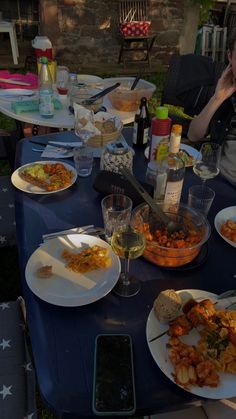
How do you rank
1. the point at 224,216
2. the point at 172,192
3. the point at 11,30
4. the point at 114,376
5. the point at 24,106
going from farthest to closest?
the point at 11,30 < the point at 24,106 < the point at 224,216 < the point at 172,192 < the point at 114,376

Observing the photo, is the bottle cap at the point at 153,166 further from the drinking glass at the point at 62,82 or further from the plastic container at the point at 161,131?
the drinking glass at the point at 62,82

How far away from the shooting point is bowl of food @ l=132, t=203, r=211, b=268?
4.58 ft

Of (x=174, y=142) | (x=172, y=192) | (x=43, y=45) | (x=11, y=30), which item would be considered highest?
(x=43, y=45)

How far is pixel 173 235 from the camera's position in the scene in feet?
4.86

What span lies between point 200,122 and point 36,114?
1.26 metres

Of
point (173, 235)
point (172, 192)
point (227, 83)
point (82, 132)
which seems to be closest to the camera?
point (173, 235)

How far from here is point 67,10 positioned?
693cm

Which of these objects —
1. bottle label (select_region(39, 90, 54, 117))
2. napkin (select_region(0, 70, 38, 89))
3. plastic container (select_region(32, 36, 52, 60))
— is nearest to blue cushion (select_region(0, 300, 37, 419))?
bottle label (select_region(39, 90, 54, 117))

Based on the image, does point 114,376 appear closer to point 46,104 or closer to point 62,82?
point 46,104

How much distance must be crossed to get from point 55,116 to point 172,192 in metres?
1.57

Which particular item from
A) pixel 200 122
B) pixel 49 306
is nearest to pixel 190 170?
pixel 200 122

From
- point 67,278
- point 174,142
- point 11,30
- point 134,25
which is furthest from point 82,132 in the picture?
point 11,30

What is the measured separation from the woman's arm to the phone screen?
179cm

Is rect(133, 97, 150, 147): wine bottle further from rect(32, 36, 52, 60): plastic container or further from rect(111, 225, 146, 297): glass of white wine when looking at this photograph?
rect(32, 36, 52, 60): plastic container
